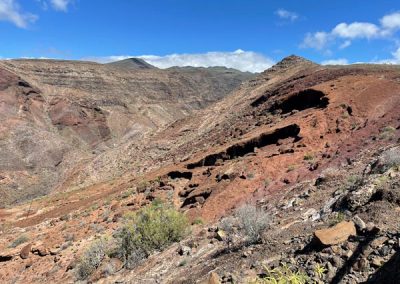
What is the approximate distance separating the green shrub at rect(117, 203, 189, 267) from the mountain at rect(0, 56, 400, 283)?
0.57ft

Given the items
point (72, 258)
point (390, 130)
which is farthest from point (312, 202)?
point (72, 258)

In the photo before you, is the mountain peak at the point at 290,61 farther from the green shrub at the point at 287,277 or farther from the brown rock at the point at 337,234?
the green shrub at the point at 287,277

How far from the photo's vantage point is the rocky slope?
63438mm

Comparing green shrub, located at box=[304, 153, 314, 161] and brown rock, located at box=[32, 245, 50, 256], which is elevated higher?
green shrub, located at box=[304, 153, 314, 161]

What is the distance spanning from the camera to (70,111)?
8662cm

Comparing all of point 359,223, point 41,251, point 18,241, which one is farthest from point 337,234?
point 18,241

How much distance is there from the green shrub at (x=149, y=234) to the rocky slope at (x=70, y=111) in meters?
36.8

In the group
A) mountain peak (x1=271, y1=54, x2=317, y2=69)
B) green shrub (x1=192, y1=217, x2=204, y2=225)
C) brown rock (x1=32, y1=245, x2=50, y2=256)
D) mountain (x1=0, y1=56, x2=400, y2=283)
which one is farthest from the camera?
mountain peak (x1=271, y1=54, x2=317, y2=69)

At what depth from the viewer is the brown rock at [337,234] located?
737 centimetres

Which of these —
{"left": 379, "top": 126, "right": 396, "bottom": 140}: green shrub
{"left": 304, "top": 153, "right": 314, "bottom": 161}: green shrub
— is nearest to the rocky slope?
{"left": 304, "top": 153, "right": 314, "bottom": 161}: green shrub

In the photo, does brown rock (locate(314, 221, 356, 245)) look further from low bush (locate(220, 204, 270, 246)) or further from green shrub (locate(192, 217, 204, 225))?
green shrub (locate(192, 217, 204, 225))

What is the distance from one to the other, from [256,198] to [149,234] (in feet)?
16.6

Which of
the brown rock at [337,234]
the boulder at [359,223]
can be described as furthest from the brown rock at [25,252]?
the boulder at [359,223]

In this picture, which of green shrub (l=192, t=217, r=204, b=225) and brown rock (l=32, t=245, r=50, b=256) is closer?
green shrub (l=192, t=217, r=204, b=225)
